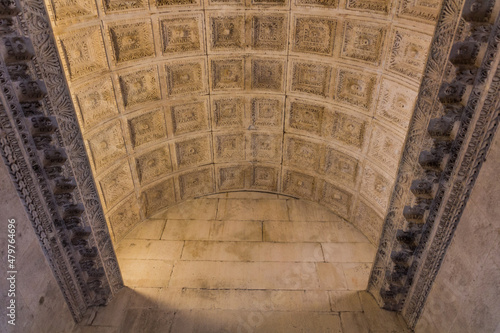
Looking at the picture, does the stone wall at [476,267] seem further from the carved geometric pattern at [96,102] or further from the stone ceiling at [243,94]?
the carved geometric pattern at [96,102]

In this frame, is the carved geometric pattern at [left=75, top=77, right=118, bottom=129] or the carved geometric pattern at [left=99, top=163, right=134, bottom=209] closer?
the carved geometric pattern at [left=75, top=77, right=118, bottom=129]

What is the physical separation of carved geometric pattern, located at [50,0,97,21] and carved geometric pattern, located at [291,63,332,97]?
3712 millimetres

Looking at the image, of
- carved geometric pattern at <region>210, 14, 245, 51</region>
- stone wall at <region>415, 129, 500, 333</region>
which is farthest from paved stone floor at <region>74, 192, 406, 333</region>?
carved geometric pattern at <region>210, 14, 245, 51</region>

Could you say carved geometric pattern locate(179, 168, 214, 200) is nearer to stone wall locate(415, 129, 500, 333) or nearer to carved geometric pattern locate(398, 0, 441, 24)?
carved geometric pattern locate(398, 0, 441, 24)

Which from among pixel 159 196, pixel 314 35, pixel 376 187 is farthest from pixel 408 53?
pixel 159 196

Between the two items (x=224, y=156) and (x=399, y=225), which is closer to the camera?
(x=399, y=225)

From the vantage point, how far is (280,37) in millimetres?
6848

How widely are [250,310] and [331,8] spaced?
5392 millimetres

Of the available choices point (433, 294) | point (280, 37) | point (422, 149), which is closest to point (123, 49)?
point (280, 37)

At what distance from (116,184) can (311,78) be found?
440cm

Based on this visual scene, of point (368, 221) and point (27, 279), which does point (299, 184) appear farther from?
point (27, 279)

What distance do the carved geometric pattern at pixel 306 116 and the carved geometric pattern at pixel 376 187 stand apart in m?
1.32

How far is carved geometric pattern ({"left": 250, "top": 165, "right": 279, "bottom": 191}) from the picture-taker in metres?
8.62

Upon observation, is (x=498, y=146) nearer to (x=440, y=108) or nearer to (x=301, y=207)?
(x=440, y=108)
